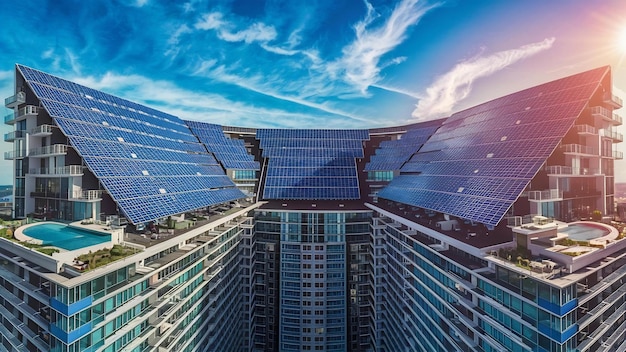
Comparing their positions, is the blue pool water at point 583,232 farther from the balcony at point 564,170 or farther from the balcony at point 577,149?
the balcony at point 577,149

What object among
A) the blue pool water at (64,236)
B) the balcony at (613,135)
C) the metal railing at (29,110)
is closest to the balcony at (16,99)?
the metal railing at (29,110)

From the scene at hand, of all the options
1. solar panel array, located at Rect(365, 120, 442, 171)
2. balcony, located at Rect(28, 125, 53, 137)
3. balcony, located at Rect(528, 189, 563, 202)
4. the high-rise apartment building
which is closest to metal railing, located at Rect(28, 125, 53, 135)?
balcony, located at Rect(28, 125, 53, 137)

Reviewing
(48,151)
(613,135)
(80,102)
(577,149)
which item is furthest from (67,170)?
(613,135)

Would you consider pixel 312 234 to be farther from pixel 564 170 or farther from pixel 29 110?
pixel 29 110

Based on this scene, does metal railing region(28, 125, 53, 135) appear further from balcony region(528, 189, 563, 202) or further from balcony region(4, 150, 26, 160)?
balcony region(528, 189, 563, 202)

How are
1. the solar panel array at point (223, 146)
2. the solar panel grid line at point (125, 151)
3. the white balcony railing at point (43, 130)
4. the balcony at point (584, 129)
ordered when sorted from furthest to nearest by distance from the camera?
the solar panel array at point (223, 146), the balcony at point (584, 129), the white balcony railing at point (43, 130), the solar panel grid line at point (125, 151)

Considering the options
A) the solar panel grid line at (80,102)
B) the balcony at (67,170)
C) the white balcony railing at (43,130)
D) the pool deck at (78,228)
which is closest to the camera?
the pool deck at (78,228)

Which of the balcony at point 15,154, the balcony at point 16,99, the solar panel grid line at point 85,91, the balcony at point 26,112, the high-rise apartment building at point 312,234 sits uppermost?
the solar panel grid line at point 85,91

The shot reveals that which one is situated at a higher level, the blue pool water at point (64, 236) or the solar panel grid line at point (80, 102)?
the solar panel grid line at point (80, 102)
